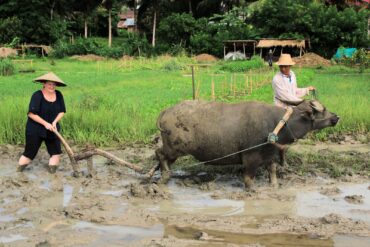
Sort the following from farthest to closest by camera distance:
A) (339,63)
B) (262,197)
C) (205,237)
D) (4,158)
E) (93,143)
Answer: (339,63)
(93,143)
(4,158)
(262,197)
(205,237)

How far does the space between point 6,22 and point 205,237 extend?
40355 mm

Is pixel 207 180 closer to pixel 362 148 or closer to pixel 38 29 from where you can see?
pixel 362 148

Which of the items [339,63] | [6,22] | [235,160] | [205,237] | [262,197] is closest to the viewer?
[205,237]

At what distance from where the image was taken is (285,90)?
6.81 metres

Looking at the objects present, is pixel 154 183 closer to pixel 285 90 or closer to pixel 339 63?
pixel 285 90

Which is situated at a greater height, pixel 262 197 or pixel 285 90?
pixel 285 90

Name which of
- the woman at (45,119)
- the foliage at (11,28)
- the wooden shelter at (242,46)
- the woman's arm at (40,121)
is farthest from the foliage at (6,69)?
the woman's arm at (40,121)

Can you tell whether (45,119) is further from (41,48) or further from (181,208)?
(41,48)

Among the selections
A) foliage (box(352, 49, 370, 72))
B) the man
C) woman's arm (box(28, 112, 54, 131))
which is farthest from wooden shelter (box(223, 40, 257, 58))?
woman's arm (box(28, 112, 54, 131))

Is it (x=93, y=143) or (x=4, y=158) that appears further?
(x=93, y=143)

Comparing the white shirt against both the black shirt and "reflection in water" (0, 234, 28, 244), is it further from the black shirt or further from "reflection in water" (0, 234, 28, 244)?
"reflection in water" (0, 234, 28, 244)

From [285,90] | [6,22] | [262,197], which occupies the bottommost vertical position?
[262,197]

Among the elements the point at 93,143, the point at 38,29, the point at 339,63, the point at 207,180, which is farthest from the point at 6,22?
the point at 207,180

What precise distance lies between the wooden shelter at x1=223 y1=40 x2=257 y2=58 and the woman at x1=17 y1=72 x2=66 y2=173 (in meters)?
30.6
